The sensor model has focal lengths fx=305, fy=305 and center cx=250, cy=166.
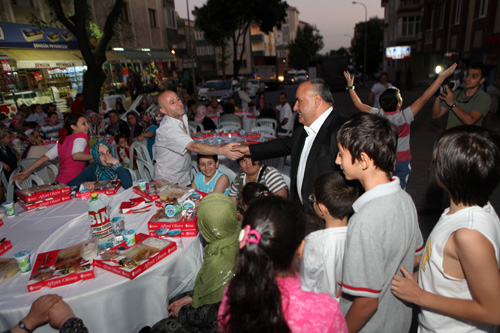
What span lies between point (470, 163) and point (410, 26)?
4074cm

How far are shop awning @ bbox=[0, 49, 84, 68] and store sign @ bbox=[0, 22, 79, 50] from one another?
→ 0.20 m

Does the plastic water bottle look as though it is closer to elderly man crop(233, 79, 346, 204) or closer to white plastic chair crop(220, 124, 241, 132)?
elderly man crop(233, 79, 346, 204)

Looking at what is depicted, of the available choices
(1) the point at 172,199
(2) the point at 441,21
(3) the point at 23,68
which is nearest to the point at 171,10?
(3) the point at 23,68

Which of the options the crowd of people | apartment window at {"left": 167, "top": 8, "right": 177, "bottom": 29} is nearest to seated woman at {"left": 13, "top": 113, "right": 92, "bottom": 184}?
the crowd of people

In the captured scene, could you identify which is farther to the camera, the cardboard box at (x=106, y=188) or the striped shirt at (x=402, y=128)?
the striped shirt at (x=402, y=128)

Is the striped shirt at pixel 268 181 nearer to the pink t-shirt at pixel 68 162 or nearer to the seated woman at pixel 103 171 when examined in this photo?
the seated woman at pixel 103 171

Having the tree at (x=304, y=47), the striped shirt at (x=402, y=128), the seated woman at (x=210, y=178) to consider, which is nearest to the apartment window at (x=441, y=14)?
the striped shirt at (x=402, y=128)

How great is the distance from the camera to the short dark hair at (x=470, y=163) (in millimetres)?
1322

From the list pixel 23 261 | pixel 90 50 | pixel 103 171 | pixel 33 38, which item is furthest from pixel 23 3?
pixel 23 261

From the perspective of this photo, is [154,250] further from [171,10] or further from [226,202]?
[171,10]

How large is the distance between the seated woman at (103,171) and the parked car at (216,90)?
16153 mm

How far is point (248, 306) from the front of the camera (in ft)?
3.91

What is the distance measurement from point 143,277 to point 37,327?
653mm

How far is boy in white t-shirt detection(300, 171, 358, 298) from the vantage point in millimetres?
1853
